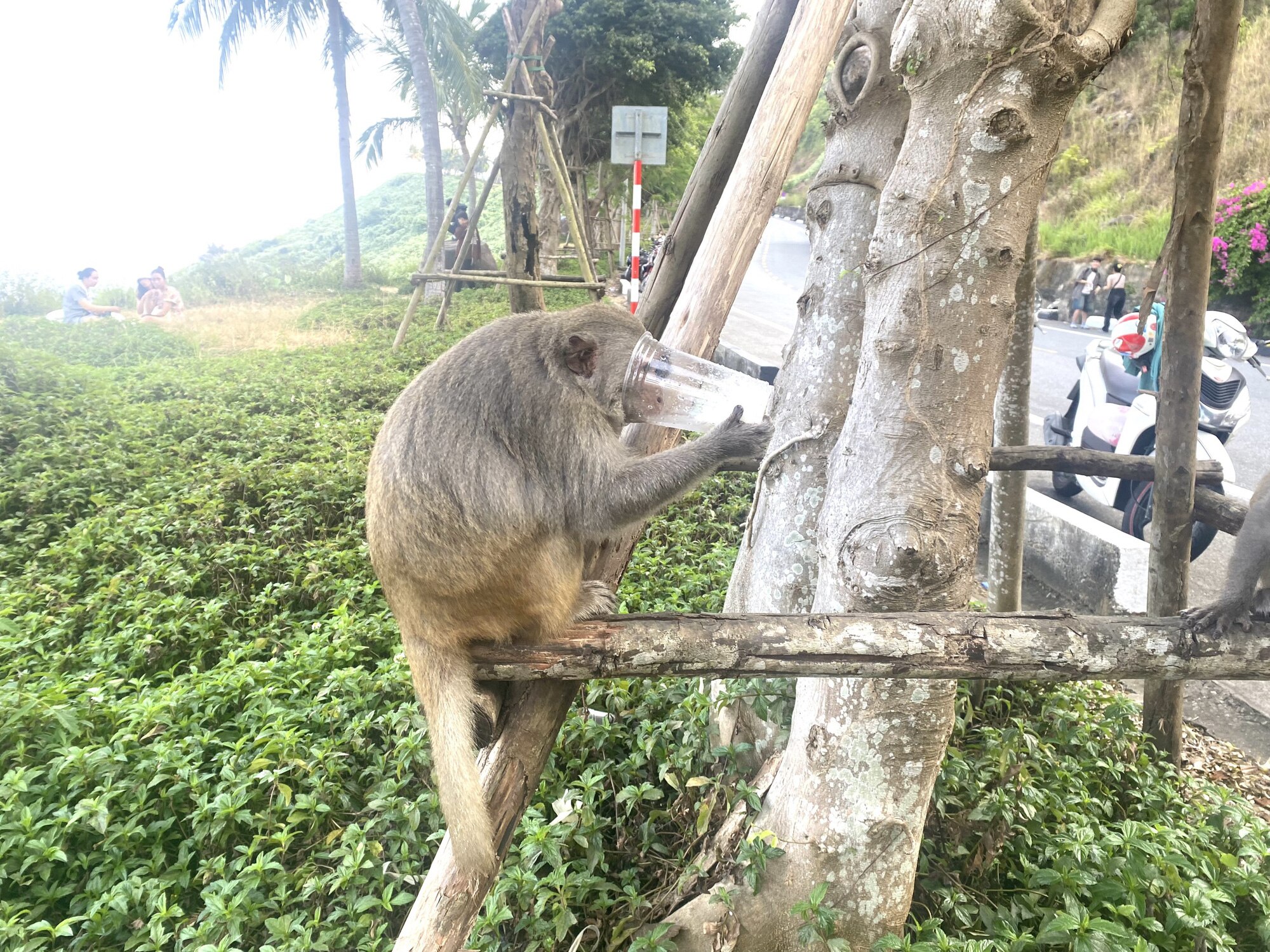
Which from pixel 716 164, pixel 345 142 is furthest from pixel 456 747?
pixel 345 142

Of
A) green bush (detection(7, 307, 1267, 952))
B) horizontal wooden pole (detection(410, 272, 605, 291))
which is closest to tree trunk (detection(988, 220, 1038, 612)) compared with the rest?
green bush (detection(7, 307, 1267, 952))

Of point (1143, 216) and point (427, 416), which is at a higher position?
point (1143, 216)

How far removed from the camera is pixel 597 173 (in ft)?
73.3

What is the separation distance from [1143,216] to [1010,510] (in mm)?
16627

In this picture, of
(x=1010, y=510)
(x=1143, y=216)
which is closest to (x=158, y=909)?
(x=1010, y=510)

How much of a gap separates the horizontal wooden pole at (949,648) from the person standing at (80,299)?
41.8 ft

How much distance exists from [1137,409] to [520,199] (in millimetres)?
6446

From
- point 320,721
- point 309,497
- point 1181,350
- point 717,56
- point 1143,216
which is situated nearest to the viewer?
point 1181,350

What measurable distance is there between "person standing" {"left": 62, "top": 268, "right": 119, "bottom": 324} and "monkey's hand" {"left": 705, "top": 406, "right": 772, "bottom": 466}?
12.3 m

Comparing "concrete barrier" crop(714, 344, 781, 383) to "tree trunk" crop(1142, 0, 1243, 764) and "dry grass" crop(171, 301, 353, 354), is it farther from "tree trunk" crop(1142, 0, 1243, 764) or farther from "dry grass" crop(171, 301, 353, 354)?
"dry grass" crop(171, 301, 353, 354)

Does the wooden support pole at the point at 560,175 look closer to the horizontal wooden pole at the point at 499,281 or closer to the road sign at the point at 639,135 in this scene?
the horizontal wooden pole at the point at 499,281

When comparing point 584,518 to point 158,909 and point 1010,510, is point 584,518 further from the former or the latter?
point 1010,510

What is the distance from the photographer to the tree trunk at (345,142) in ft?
52.6

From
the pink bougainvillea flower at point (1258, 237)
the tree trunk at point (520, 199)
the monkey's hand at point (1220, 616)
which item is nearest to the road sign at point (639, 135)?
the tree trunk at point (520, 199)
